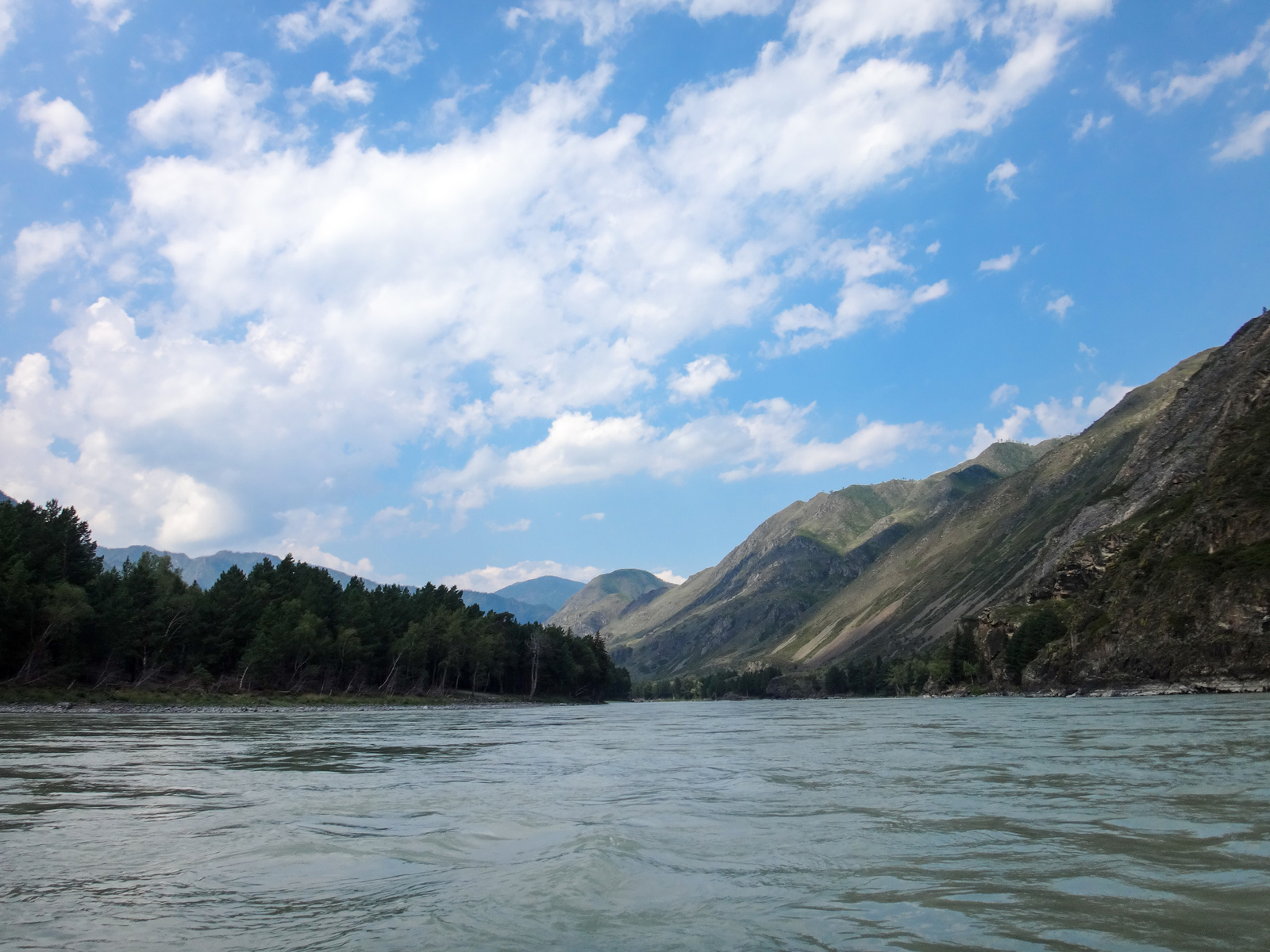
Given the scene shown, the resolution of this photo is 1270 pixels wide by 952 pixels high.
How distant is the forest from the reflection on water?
6323 cm

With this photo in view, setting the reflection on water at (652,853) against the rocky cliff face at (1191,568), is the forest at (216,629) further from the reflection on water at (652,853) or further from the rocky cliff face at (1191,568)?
the rocky cliff face at (1191,568)

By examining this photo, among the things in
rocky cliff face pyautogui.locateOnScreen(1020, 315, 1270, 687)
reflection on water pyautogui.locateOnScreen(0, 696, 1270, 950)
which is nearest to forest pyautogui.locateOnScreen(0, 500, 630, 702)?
reflection on water pyautogui.locateOnScreen(0, 696, 1270, 950)

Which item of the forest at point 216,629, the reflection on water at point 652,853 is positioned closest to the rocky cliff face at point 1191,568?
the reflection on water at point 652,853

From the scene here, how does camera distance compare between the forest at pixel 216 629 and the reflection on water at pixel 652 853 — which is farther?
the forest at pixel 216 629

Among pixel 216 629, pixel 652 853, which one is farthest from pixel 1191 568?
pixel 216 629

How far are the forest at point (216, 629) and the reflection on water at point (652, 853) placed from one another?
63.2 metres

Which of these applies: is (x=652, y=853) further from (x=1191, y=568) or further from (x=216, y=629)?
(x=1191, y=568)

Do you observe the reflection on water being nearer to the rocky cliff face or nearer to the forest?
the forest

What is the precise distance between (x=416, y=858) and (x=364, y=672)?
129m

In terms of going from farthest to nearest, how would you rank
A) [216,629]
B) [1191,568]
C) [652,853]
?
[1191,568] → [216,629] → [652,853]

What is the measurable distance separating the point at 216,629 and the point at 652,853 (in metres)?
110

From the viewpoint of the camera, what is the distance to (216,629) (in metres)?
107

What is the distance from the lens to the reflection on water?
346 inches

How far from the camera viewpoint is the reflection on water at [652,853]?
8781mm
